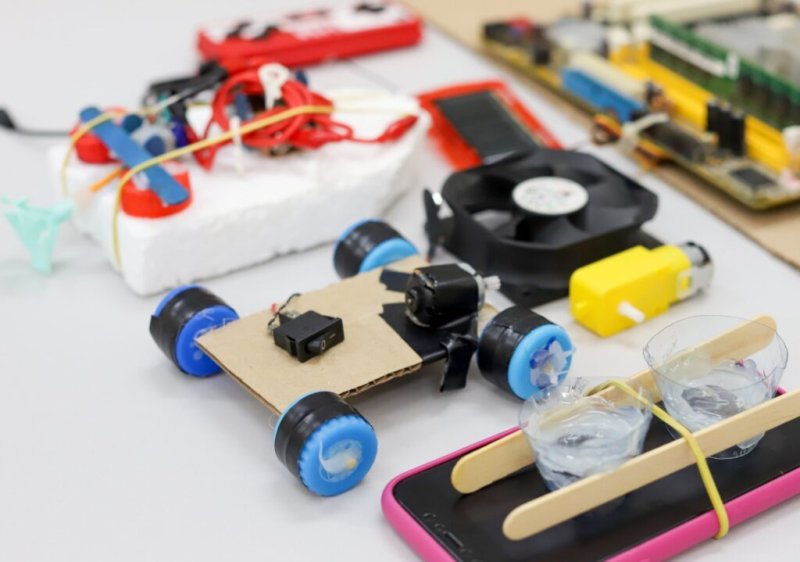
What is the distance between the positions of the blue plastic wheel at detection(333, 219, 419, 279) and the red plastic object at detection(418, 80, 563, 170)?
42cm

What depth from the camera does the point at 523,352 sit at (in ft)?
4.32

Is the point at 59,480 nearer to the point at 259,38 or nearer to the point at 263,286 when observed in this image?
the point at 263,286

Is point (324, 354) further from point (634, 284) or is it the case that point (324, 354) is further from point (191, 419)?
point (634, 284)

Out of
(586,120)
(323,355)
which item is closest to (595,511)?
(323,355)

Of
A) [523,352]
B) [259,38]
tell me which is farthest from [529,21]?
[523,352]

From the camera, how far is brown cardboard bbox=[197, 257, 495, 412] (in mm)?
1286

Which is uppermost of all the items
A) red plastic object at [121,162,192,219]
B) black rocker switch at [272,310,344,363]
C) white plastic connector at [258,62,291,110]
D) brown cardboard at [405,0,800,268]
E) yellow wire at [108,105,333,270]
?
white plastic connector at [258,62,291,110]

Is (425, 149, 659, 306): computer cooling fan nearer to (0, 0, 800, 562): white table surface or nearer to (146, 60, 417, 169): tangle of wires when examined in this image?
(0, 0, 800, 562): white table surface

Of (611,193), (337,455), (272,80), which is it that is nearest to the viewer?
(337,455)

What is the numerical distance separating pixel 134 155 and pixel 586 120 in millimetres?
913

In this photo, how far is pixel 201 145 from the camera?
1.70m

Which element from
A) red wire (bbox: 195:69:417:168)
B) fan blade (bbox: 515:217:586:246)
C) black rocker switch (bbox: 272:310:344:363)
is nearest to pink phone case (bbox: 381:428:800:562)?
black rocker switch (bbox: 272:310:344:363)

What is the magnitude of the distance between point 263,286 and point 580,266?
486 millimetres

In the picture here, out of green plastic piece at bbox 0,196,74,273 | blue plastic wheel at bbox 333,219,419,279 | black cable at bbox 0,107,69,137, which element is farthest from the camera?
black cable at bbox 0,107,69,137
